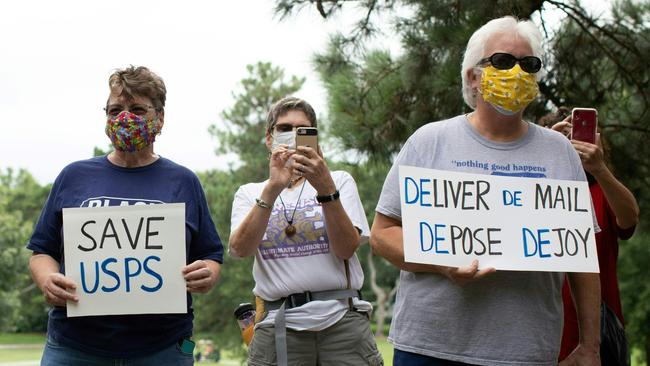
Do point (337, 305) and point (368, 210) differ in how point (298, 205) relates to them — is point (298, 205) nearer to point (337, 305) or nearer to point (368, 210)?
point (337, 305)

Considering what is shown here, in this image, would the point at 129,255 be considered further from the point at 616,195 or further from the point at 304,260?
the point at 616,195

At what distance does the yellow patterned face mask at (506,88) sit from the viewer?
3.23m

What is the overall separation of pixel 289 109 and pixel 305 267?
769 mm

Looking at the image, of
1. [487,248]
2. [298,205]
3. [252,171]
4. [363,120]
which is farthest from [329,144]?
[252,171]

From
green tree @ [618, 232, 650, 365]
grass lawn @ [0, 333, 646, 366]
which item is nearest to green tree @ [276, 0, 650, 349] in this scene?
green tree @ [618, 232, 650, 365]

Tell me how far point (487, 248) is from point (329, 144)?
211 inches

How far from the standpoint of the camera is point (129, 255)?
11.6ft

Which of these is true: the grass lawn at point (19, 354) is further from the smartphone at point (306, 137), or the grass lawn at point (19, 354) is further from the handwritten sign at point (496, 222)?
the handwritten sign at point (496, 222)

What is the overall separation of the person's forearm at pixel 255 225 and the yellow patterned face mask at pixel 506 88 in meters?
1.18

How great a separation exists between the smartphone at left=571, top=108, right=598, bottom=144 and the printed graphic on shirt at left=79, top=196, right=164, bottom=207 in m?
1.79

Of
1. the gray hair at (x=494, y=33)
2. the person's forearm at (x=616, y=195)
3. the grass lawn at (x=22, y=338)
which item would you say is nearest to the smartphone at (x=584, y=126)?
the person's forearm at (x=616, y=195)

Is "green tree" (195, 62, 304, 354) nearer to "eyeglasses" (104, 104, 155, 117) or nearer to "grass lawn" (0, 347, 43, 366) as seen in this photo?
"grass lawn" (0, 347, 43, 366)

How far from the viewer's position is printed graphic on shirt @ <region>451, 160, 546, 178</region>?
321 centimetres

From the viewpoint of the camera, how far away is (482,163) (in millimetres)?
3217
